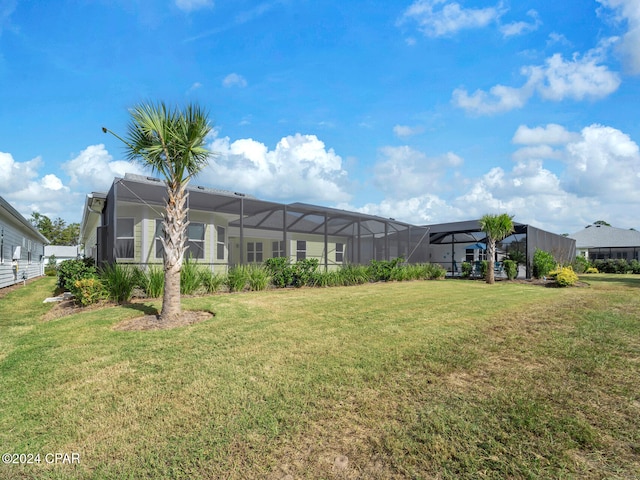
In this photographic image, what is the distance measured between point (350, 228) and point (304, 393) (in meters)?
16.6

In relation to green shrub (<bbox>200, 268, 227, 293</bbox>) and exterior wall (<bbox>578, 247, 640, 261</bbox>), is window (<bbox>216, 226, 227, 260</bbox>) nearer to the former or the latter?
green shrub (<bbox>200, 268, 227, 293</bbox>)

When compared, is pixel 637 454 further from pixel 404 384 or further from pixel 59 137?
pixel 59 137

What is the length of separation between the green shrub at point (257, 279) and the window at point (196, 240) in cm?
334

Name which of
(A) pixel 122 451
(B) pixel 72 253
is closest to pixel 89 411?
(A) pixel 122 451

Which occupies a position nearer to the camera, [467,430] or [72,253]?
[467,430]

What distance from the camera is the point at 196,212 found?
13.2 metres

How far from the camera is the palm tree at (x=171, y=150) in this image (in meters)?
6.12

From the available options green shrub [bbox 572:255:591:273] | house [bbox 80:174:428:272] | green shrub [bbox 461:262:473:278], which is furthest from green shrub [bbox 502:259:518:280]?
green shrub [bbox 572:255:591:273]

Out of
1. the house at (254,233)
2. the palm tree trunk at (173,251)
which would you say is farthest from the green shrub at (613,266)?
the palm tree trunk at (173,251)

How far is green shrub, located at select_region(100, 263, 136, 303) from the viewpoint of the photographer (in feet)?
26.3

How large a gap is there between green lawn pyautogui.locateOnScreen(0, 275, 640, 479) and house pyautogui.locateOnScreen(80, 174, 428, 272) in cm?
559

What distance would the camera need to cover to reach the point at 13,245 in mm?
15500

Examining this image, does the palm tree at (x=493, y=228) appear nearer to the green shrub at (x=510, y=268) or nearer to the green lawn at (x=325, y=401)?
the green shrub at (x=510, y=268)

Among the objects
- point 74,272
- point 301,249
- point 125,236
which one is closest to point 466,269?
point 301,249
